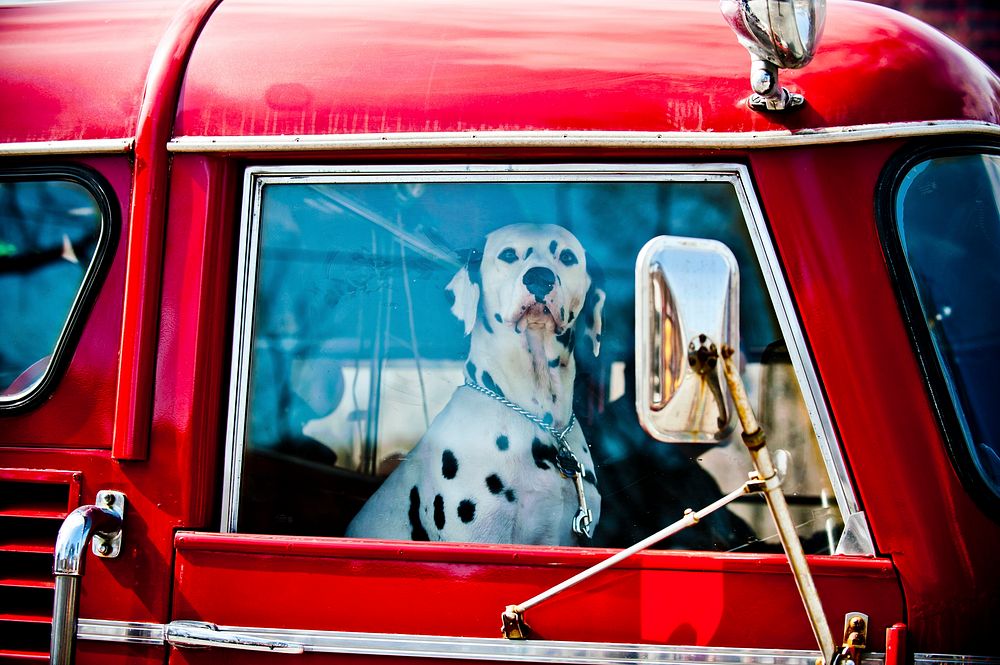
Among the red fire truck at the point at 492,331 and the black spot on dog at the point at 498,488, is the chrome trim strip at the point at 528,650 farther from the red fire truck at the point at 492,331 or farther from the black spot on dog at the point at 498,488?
the black spot on dog at the point at 498,488

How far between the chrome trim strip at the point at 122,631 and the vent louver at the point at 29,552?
110 millimetres

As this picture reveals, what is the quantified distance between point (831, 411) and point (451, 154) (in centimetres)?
99

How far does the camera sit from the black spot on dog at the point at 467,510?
228 centimetres

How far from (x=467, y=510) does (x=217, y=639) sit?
69 cm

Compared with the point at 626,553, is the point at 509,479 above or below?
above

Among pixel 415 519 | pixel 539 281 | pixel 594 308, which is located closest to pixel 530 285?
pixel 539 281

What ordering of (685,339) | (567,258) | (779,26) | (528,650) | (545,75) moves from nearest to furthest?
(685,339), (779,26), (528,650), (545,75), (567,258)

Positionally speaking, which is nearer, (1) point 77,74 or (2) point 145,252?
(2) point 145,252

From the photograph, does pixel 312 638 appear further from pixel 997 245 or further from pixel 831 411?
pixel 997 245

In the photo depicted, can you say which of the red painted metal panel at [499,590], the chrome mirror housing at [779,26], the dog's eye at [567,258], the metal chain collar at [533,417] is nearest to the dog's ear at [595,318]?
the dog's eye at [567,258]

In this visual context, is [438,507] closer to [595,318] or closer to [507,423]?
[507,423]

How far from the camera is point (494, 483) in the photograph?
7.55 feet

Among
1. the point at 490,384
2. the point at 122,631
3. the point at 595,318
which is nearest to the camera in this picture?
the point at 122,631

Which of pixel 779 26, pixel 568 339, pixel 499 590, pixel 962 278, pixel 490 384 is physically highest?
pixel 779 26
